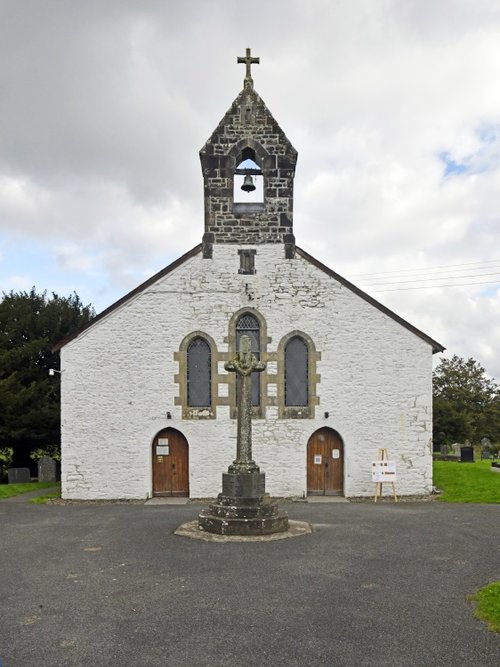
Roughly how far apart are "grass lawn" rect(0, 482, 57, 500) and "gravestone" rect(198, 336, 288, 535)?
9.12 meters

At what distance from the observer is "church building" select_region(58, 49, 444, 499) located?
17578 millimetres

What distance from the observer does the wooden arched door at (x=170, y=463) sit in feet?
58.4

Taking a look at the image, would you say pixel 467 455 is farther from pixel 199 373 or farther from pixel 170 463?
pixel 170 463

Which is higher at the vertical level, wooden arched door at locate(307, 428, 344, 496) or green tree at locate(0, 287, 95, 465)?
green tree at locate(0, 287, 95, 465)

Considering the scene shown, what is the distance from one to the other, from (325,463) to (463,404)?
3813cm

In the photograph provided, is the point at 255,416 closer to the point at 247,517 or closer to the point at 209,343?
the point at 209,343

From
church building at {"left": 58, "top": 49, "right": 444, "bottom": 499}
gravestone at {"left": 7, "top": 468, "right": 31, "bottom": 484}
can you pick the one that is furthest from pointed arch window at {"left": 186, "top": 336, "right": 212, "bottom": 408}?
gravestone at {"left": 7, "top": 468, "right": 31, "bottom": 484}

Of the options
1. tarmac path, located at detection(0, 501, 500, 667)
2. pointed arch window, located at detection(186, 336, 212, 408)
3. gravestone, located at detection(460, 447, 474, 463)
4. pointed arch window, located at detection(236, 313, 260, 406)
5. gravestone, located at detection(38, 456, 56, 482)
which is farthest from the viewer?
gravestone, located at detection(460, 447, 474, 463)

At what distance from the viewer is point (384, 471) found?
17062mm

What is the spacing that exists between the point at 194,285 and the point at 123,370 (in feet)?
10.7

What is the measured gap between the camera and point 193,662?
6039 mm

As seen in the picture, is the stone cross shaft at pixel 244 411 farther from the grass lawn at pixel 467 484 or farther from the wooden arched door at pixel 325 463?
the grass lawn at pixel 467 484

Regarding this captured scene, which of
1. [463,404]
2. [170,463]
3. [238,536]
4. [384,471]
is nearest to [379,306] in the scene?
[384,471]

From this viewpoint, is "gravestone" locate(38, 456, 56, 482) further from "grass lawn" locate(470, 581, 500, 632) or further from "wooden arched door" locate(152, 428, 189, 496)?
"grass lawn" locate(470, 581, 500, 632)
